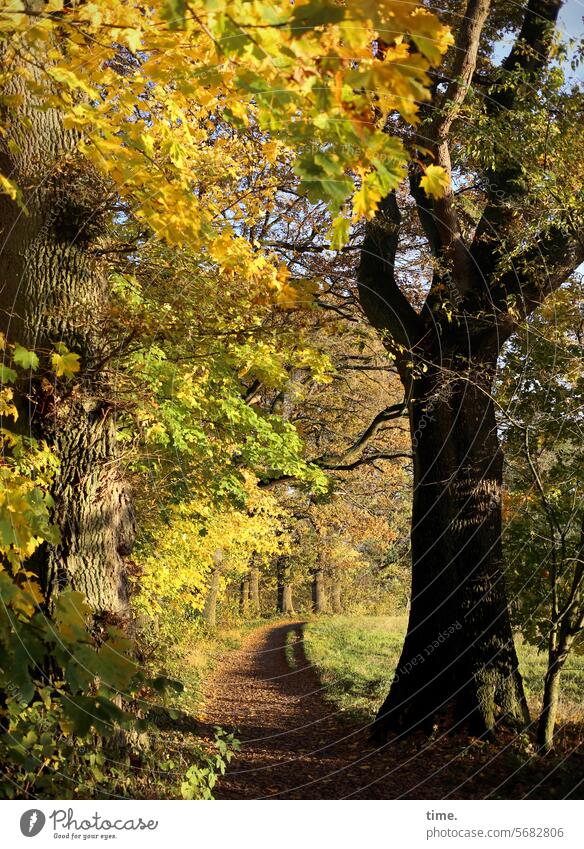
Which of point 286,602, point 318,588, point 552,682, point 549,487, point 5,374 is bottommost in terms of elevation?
point 286,602

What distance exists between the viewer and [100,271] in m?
5.99

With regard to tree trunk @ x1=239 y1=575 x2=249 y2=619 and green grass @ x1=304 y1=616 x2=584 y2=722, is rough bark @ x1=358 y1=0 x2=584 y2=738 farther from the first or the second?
tree trunk @ x1=239 y1=575 x2=249 y2=619

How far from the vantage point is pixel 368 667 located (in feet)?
44.8

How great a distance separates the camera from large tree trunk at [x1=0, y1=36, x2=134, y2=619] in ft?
18.3

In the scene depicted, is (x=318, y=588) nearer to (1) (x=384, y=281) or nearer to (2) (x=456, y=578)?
(1) (x=384, y=281)

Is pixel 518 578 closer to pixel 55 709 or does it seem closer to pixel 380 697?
pixel 380 697

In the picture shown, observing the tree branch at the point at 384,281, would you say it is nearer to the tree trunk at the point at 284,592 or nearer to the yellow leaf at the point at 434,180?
the yellow leaf at the point at 434,180

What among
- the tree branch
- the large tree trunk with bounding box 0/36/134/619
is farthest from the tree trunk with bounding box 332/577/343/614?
the large tree trunk with bounding box 0/36/134/619

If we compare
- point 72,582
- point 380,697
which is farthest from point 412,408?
point 72,582

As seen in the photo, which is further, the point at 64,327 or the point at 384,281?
the point at 384,281

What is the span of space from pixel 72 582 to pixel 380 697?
629cm
